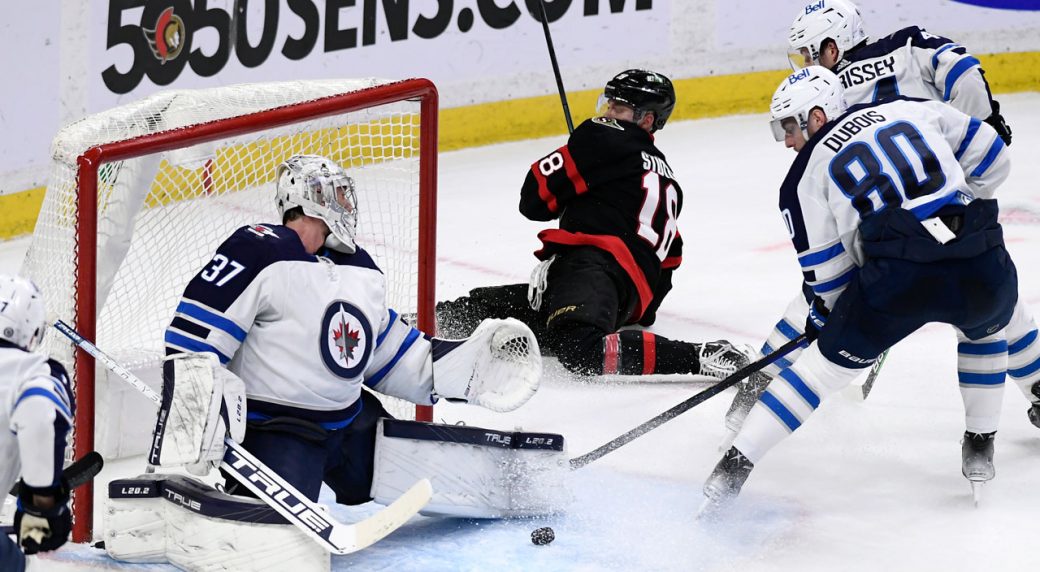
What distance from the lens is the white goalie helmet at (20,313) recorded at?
2.54m

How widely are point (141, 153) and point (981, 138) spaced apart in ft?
5.73

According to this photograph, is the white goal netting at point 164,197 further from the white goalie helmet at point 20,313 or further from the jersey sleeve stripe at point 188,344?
the white goalie helmet at point 20,313

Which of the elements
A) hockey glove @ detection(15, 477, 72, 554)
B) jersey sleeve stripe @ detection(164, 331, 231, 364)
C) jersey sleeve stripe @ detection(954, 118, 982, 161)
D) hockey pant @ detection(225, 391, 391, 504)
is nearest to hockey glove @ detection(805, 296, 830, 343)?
jersey sleeve stripe @ detection(954, 118, 982, 161)

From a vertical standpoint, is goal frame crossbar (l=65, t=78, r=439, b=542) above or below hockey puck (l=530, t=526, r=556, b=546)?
above

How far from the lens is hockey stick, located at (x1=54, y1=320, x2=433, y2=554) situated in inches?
116

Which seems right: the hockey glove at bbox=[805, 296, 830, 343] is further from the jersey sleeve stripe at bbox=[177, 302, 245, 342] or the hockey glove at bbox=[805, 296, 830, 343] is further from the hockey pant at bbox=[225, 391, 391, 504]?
the jersey sleeve stripe at bbox=[177, 302, 245, 342]

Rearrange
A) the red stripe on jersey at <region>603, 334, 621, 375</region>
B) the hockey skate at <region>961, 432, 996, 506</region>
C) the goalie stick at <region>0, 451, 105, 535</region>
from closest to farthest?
the goalie stick at <region>0, 451, 105, 535</region> < the hockey skate at <region>961, 432, 996, 506</region> < the red stripe on jersey at <region>603, 334, 621, 375</region>

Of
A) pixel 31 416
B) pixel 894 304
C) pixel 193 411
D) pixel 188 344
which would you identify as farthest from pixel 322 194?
pixel 894 304

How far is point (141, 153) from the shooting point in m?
3.21

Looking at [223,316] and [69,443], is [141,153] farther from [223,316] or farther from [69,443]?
[69,443]

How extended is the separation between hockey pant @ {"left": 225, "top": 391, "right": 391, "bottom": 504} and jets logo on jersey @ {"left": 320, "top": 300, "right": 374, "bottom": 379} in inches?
5.2

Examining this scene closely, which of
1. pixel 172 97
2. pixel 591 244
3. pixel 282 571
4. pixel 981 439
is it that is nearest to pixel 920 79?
pixel 591 244

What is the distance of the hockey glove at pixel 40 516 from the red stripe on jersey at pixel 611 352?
208 centimetres

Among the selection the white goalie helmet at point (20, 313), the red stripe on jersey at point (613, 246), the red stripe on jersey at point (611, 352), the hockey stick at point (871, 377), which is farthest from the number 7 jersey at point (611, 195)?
the white goalie helmet at point (20, 313)
